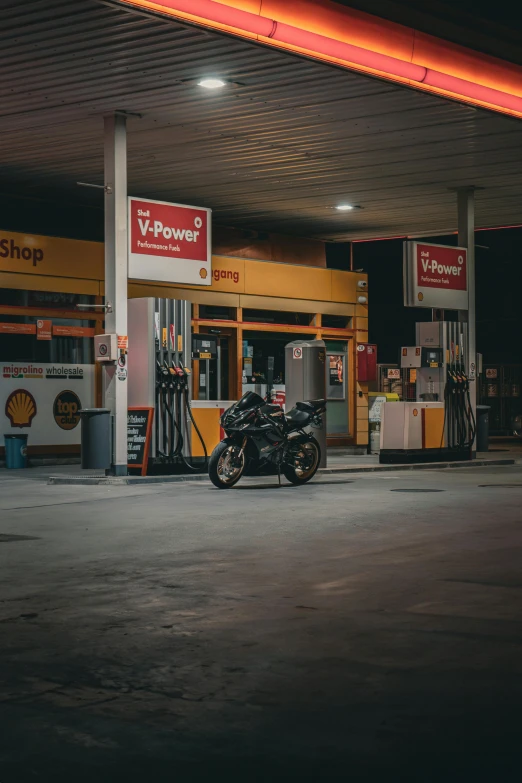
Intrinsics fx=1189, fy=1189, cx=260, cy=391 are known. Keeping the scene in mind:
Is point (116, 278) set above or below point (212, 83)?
below

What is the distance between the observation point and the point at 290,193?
23.5 m

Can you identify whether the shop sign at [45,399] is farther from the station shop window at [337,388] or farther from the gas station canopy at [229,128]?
the station shop window at [337,388]

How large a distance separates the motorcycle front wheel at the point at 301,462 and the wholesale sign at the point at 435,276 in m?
5.83

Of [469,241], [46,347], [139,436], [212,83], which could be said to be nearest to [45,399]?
[46,347]

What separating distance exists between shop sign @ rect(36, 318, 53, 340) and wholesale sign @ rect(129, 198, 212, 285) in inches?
154

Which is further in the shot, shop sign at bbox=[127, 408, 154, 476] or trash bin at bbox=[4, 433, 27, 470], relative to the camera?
trash bin at bbox=[4, 433, 27, 470]

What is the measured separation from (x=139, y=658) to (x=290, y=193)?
18506mm

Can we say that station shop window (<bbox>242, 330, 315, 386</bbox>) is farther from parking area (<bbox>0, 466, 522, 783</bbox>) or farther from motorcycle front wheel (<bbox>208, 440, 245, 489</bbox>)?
parking area (<bbox>0, 466, 522, 783</bbox>)

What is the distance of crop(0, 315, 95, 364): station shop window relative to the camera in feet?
70.5

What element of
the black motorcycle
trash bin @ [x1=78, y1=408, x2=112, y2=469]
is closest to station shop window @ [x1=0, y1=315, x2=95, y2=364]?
trash bin @ [x1=78, y1=408, x2=112, y2=469]

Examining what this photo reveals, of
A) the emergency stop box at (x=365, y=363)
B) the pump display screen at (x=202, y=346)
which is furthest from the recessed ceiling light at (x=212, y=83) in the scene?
the emergency stop box at (x=365, y=363)

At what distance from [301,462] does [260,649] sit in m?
11.1

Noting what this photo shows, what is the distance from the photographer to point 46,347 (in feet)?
72.5

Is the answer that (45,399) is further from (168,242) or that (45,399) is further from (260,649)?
(260,649)
